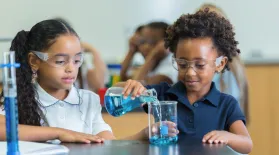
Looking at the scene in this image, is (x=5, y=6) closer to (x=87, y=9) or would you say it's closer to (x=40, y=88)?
(x=87, y=9)

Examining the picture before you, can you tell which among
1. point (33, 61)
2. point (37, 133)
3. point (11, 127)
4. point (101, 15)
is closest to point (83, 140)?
point (37, 133)

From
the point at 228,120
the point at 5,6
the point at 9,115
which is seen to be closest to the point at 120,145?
the point at 9,115

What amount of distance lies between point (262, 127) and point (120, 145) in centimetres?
279

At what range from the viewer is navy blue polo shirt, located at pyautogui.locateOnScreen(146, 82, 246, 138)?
168 centimetres

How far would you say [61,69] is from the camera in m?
1.62

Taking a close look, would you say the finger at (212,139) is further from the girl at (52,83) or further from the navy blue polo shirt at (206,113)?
the girl at (52,83)

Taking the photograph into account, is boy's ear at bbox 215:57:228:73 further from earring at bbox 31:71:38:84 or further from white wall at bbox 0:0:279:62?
white wall at bbox 0:0:279:62

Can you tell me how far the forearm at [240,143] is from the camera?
147 cm

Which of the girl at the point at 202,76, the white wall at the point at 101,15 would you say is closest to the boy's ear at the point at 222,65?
the girl at the point at 202,76

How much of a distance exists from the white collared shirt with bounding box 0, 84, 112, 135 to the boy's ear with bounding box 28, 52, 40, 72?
0.06 meters

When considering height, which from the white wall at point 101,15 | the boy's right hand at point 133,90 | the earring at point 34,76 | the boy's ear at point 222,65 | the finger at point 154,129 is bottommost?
the finger at point 154,129

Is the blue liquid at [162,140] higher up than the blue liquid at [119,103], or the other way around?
the blue liquid at [119,103]

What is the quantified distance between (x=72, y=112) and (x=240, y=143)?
21.1 inches

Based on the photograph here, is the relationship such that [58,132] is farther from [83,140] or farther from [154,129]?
[154,129]
